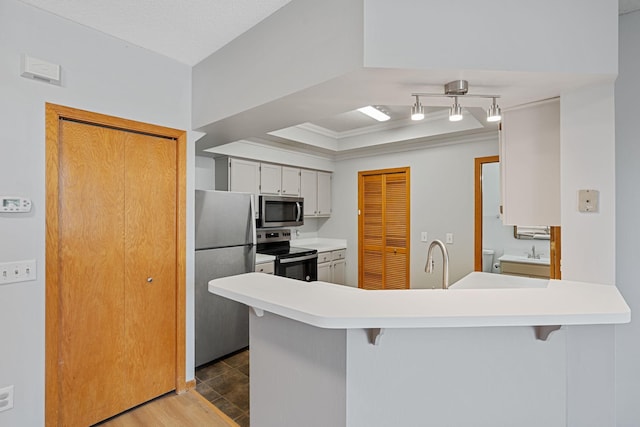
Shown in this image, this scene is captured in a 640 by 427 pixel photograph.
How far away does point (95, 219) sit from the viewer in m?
2.00

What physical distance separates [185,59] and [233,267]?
6.01 feet

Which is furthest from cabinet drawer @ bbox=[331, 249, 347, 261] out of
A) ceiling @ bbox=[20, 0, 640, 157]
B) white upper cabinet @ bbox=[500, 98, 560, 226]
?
white upper cabinet @ bbox=[500, 98, 560, 226]

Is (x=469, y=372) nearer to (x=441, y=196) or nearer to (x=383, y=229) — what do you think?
(x=441, y=196)

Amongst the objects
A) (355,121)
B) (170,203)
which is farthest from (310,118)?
(355,121)

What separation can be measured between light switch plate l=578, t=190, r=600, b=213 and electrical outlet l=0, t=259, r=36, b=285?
115 inches

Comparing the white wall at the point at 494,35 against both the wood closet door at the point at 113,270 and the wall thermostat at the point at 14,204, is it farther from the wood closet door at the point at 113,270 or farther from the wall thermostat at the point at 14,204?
the wall thermostat at the point at 14,204

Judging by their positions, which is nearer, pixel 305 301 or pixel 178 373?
pixel 305 301

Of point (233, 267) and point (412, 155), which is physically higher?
point (412, 155)

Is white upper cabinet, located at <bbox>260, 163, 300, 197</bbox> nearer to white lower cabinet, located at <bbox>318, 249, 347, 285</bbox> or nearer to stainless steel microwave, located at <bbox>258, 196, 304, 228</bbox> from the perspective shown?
stainless steel microwave, located at <bbox>258, 196, 304, 228</bbox>

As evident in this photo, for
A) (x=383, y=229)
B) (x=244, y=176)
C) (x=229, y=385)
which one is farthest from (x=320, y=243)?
(x=229, y=385)

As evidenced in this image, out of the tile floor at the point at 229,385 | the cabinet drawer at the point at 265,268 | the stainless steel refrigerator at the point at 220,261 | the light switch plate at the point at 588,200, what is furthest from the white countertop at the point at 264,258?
the light switch plate at the point at 588,200

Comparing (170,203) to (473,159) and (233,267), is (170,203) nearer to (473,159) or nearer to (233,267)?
(233,267)

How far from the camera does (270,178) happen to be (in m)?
4.01

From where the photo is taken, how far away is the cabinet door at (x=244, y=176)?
3555mm
